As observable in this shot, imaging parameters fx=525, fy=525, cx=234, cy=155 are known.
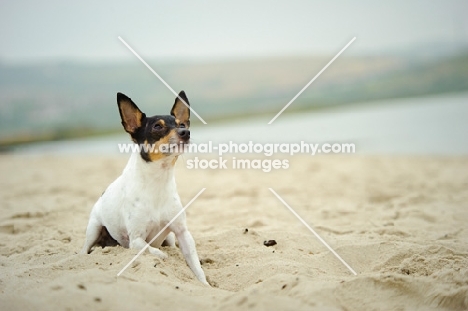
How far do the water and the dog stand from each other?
7.44 m

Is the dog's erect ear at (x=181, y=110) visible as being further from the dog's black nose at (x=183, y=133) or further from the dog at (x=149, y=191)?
the dog's black nose at (x=183, y=133)

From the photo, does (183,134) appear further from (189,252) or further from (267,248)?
(267,248)

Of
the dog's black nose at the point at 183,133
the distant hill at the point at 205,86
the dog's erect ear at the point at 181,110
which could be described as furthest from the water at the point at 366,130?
the dog's black nose at the point at 183,133

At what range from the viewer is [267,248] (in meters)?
4.39

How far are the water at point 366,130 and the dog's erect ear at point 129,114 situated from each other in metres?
7.46

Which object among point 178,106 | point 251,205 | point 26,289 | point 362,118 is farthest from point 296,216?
point 362,118

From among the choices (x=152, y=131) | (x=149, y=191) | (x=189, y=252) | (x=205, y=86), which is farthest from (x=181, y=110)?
(x=205, y=86)

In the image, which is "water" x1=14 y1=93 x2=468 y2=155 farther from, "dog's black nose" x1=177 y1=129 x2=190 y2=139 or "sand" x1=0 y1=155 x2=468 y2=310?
"dog's black nose" x1=177 y1=129 x2=190 y2=139

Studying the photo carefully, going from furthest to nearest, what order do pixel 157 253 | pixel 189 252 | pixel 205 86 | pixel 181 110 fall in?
pixel 205 86
pixel 181 110
pixel 189 252
pixel 157 253

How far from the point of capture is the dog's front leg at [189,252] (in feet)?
12.5

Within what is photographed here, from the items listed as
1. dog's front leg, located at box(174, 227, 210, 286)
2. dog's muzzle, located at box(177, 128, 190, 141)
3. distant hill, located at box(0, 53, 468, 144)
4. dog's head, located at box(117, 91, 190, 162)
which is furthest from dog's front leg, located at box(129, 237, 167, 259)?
distant hill, located at box(0, 53, 468, 144)

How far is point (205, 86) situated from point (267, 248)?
14.7m

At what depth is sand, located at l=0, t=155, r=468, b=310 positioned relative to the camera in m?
3.00

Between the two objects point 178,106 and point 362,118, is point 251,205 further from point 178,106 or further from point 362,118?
point 362,118
